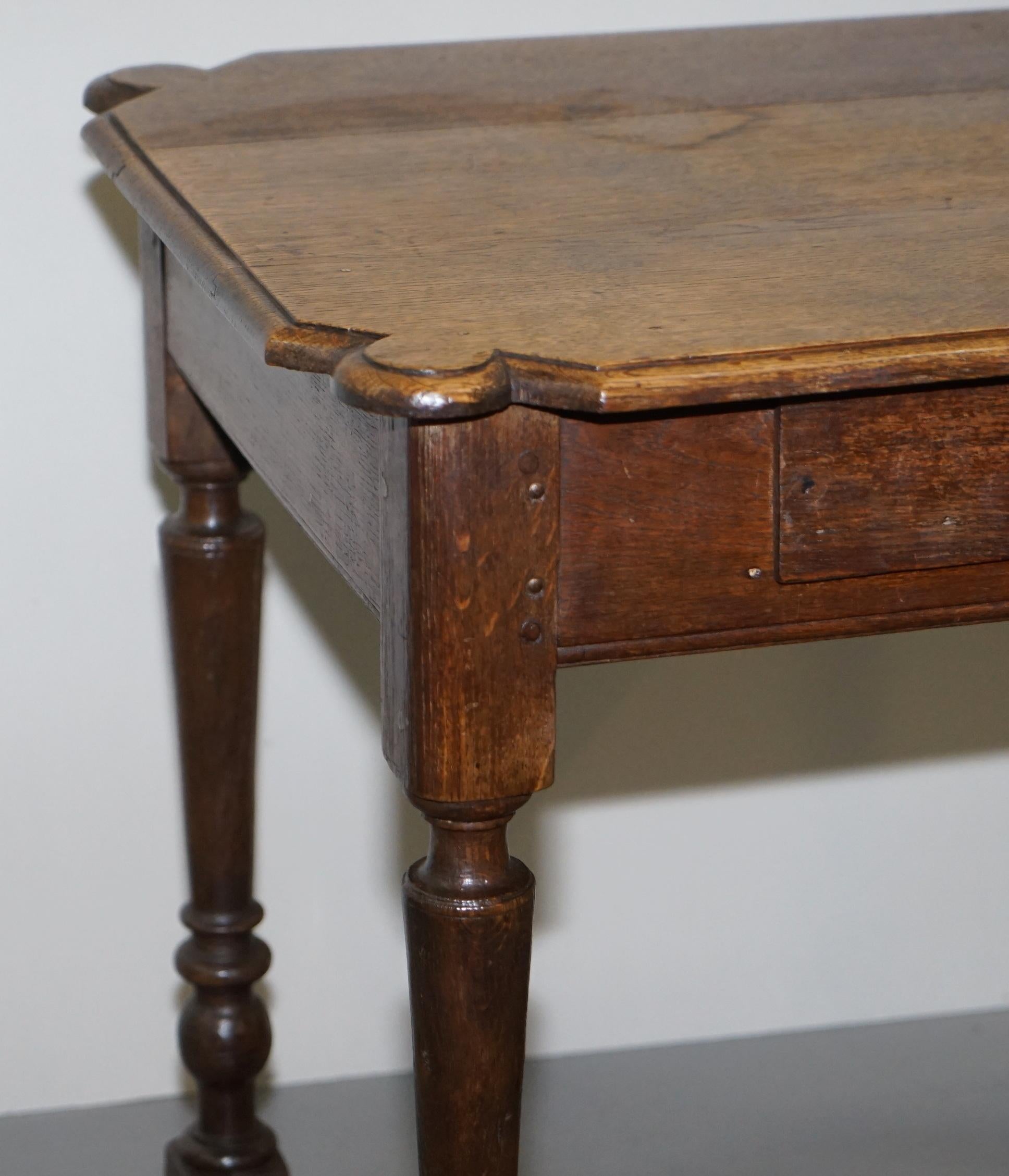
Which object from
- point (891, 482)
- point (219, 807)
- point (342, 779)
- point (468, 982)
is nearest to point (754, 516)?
point (891, 482)

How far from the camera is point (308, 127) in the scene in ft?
3.72

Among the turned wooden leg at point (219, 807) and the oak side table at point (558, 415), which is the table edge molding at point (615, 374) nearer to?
the oak side table at point (558, 415)

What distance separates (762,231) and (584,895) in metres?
0.92

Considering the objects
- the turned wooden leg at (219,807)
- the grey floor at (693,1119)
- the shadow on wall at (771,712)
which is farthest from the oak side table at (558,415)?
the grey floor at (693,1119)

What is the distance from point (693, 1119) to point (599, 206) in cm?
94

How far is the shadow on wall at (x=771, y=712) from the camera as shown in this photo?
1628mm

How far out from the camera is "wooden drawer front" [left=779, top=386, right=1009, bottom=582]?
732mm

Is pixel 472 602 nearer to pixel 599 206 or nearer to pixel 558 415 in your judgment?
pixel 558 415

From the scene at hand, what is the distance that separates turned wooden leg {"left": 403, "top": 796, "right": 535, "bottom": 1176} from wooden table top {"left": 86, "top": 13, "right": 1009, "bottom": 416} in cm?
20

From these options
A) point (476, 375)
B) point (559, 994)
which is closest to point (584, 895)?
point (559, 994)

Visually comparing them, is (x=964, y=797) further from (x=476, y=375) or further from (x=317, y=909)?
(x=476, y=375)

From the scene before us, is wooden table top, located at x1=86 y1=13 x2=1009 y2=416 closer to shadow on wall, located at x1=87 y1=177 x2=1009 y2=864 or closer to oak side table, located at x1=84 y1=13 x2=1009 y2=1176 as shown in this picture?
oak side table, located at x1=84 y1=13 x2=1009 y2=1176

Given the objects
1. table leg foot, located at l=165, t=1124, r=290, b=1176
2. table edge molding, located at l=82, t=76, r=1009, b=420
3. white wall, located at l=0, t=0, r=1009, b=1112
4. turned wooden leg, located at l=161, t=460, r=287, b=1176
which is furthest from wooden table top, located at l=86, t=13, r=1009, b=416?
table leg foot, located at l=165, t=1124, r=290, b=1176

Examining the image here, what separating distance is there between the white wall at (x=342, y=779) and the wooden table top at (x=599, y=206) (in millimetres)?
156
